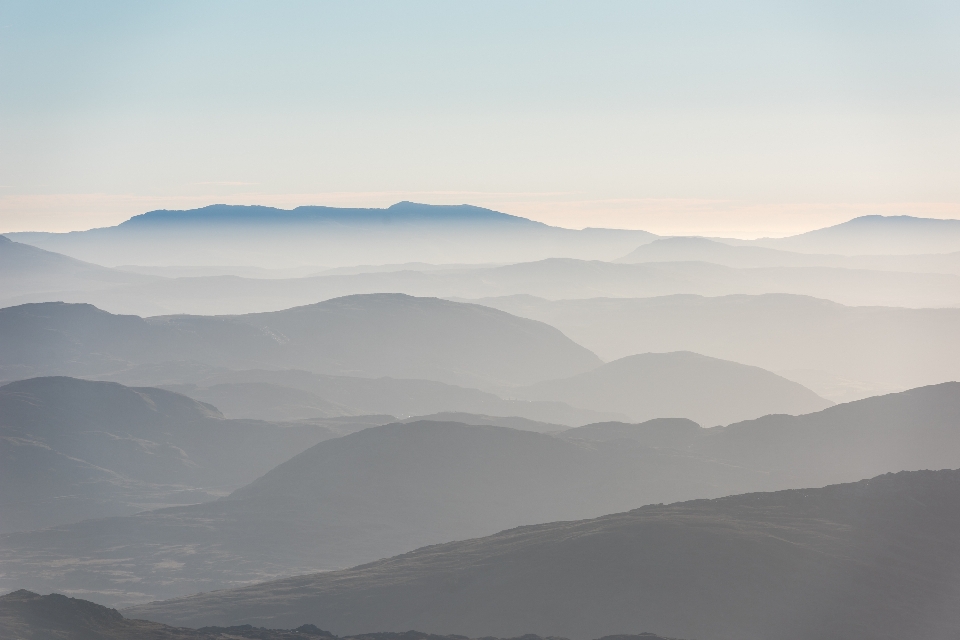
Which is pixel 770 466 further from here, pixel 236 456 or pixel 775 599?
pixel 236 456

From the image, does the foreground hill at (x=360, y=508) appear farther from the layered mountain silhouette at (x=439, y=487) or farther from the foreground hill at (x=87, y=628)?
the foreground hill at (x=87, y=628)

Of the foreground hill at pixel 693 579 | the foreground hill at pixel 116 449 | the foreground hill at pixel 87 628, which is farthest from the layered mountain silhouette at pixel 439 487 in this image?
the foreground hill at pixel 87 628

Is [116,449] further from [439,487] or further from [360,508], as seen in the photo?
[439,487]

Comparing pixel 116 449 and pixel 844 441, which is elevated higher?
pixel 844 441

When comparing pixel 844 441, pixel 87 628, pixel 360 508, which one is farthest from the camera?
pixel 844 441

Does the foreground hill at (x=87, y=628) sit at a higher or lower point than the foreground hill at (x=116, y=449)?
higher

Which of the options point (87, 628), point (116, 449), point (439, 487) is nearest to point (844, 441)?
point (439, 487)
